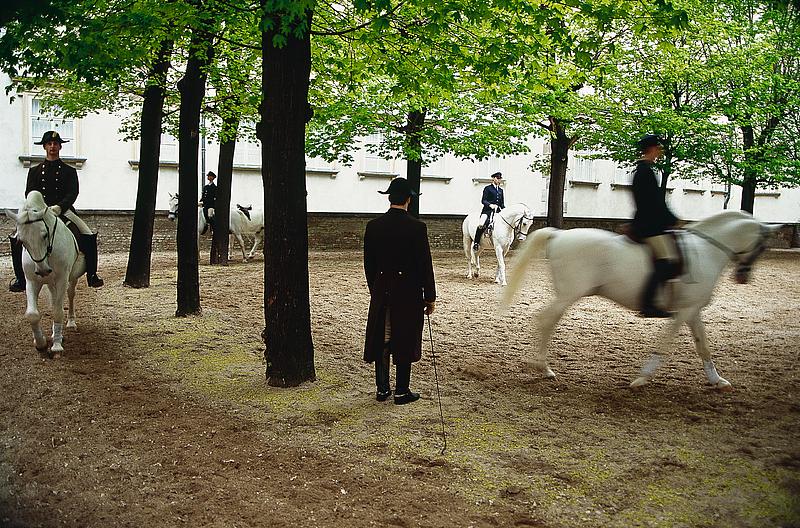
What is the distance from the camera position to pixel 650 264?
8.12 m

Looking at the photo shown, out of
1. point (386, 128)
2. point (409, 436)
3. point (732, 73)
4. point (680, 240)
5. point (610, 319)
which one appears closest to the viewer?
point (409, 436)

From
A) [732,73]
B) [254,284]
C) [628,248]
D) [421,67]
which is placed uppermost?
[732,73]

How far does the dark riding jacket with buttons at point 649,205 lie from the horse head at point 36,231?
6783mm

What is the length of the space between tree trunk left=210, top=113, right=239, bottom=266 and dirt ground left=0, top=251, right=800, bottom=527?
33.5 feet

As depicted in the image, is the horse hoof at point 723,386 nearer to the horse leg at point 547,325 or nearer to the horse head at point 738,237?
the horse head at point 738,237

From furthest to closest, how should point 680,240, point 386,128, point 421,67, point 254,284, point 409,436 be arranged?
1. point 386,128
2. point 254,284
3. point 421,67
4. point 680,240
5. point 409,436

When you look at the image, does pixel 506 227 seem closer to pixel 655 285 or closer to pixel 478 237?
pixel 478 237

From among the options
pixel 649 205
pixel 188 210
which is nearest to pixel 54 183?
pixel 188 210

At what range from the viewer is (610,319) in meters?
14.2

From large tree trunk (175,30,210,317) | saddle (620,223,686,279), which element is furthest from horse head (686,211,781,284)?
large tree trunk (175,30,210,317)

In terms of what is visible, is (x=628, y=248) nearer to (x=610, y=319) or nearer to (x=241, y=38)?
(x=610, y=319)

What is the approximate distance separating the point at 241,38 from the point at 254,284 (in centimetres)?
664

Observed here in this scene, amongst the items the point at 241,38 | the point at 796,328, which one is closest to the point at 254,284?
the point at 241,38

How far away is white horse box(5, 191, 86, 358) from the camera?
924 centimetres
